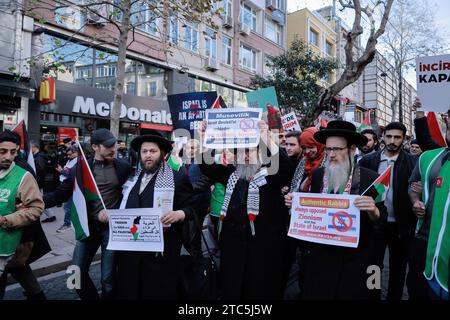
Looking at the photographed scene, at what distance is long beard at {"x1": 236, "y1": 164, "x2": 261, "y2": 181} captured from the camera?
3211 mm

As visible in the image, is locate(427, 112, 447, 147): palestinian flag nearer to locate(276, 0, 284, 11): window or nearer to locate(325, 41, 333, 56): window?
locate(276, 0, 284, 11): window

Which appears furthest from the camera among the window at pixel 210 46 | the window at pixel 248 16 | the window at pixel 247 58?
the window at pixel 247 58

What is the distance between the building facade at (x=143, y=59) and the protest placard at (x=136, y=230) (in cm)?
534

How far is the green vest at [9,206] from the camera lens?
300 centimetres

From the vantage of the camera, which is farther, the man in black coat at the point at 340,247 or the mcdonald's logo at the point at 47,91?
the mcdonald's logo at the point at 47,91

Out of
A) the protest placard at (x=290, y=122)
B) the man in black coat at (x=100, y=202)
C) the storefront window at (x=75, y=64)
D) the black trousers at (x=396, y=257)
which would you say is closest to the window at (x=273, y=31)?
the storefront window at (x=75, y=64)

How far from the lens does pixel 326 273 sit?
8.87ft

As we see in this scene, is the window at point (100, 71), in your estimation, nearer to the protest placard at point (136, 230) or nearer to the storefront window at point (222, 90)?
the storefront window at point (222, 90)

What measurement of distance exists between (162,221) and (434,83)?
282 centimetres

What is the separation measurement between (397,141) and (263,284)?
248 cm

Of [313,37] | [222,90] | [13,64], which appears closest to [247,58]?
[222,90]

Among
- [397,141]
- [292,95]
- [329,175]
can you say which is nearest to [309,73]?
[292,95]

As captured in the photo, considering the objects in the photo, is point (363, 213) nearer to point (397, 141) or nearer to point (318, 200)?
point (318, 200)

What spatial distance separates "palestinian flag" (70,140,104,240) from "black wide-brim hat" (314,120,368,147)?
2.07m
